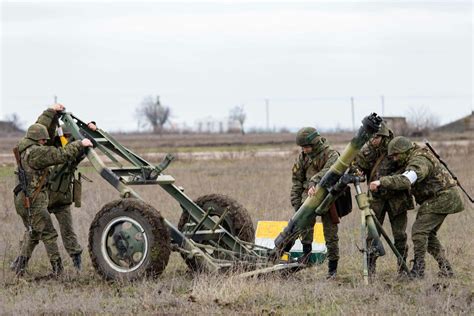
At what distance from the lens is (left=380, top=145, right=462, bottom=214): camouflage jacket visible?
31.5ft

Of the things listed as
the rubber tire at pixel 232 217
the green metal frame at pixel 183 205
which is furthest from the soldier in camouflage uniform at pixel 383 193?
the rubber tire at pixel 232 217

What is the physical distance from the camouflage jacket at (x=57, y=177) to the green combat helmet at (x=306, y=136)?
9.10ft

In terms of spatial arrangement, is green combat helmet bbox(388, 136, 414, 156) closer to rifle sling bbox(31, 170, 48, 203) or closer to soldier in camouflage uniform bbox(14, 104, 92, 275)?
soldier in camouflage uniform bbox(14, 104, 92, 275)

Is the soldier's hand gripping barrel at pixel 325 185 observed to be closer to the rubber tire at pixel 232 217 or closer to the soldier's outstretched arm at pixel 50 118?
the rubber tire at pixel 232 217

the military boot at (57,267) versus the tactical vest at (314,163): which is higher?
the tactical vest at (314,163)

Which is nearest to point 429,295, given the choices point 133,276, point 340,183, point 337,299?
point 337,299

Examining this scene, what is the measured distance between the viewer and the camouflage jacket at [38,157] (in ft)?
32.3

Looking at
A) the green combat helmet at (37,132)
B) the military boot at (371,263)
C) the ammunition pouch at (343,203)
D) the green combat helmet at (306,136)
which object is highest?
the green combat helmet at (37,132)

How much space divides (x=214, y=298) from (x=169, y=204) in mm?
8173

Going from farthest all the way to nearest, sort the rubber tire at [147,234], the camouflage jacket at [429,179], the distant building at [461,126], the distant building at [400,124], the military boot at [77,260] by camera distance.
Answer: the distant building at [461,126], the distant building at [400,124], the military boot at [77,260], the camouflage jacket at [429,179], the rubber tire at [147,234]

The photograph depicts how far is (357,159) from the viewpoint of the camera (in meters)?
10.3

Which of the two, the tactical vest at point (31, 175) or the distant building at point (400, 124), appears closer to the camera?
the tactical vest at point (31, 175)

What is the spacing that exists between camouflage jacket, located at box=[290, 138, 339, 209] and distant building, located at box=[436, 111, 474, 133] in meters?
49.4

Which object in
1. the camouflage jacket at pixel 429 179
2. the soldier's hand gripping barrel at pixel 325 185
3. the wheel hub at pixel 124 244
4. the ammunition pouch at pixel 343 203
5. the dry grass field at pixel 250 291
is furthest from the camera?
the ammunition pouch at pixel 343 203
